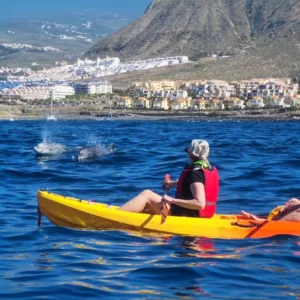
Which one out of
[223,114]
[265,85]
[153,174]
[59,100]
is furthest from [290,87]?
[153,174]

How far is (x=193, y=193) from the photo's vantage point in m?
10.1

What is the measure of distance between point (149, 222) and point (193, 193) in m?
0.71

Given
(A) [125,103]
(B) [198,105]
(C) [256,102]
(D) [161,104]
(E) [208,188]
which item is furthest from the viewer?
(A) [125,103]

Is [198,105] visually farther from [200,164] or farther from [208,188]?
[200,164]

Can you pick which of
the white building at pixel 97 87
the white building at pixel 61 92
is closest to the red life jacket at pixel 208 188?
the white building at pixel 61 92

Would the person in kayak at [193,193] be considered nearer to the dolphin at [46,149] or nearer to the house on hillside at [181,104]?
the dolphin at [46,149]

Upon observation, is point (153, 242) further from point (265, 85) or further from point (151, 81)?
point (151, 81)

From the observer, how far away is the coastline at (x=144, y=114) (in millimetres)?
118125

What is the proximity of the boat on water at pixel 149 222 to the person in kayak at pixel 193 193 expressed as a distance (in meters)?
0.16

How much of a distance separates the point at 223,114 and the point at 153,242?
379 feet

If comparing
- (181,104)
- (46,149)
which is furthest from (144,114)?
(46,149)

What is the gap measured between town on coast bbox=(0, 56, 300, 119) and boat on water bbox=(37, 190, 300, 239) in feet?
349

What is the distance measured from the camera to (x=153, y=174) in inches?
748

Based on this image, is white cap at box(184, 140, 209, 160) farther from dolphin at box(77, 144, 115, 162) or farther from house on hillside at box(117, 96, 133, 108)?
house on hillside at box(117, 96, 133, 108)
